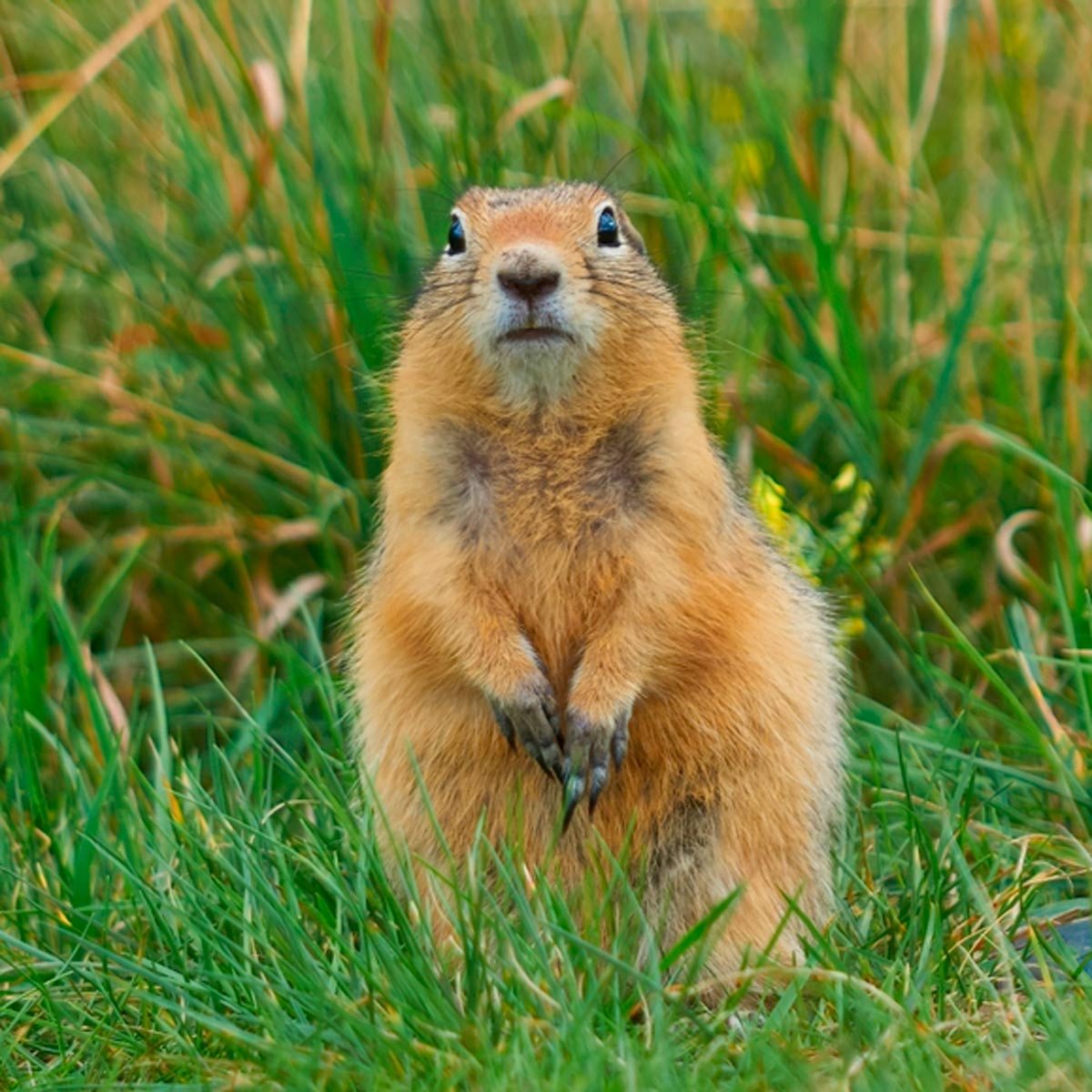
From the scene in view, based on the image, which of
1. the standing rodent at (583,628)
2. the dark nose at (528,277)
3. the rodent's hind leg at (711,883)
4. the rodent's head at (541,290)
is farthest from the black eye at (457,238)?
the rodent's hind leg at (711,883)

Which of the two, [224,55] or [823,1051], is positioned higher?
[224,55]

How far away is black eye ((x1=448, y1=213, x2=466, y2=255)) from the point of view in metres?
4.36

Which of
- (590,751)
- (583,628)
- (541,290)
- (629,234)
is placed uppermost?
(541,290)

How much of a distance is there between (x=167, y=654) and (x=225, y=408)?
75 cm

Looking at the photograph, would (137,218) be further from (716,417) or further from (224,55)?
(716,417)

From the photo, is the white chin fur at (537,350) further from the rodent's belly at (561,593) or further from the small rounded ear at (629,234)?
the small rounded ear at (629,234)

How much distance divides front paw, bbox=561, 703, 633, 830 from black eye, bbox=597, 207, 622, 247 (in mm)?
1077

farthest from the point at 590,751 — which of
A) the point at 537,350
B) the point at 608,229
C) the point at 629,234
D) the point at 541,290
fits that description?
the point at 629,234

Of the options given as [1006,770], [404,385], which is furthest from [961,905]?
[404,385]

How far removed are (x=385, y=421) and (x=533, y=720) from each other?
112 cm

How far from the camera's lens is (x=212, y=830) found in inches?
172

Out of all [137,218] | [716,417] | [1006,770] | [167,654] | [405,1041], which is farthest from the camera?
[137,218]

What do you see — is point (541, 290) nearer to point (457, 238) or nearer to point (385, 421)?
point (457, 238)

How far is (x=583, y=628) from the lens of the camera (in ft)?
13.4
